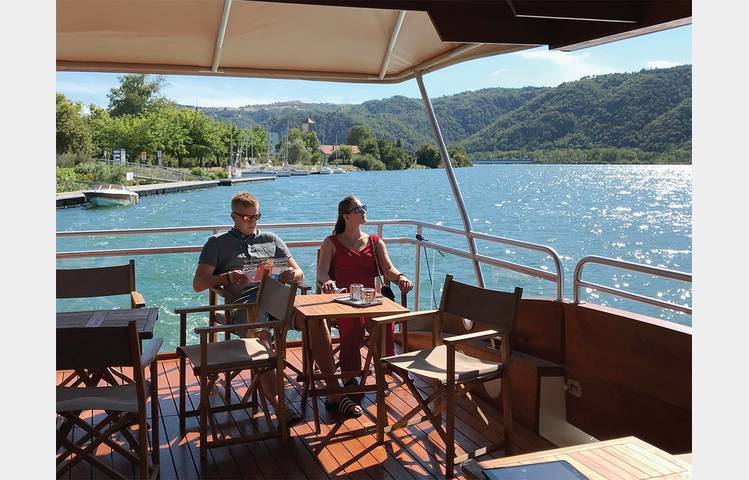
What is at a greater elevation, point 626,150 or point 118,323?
point 626,150

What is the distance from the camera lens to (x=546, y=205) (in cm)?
4653

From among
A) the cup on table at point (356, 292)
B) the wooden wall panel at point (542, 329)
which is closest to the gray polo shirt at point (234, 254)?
the cup on table at point (356, 292)

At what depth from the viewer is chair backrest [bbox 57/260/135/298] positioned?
154 inches

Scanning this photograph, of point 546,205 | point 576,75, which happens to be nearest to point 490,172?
point 546,205

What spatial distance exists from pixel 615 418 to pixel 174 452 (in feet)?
7.16

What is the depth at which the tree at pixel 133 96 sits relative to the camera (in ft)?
139

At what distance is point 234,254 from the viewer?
161 inches

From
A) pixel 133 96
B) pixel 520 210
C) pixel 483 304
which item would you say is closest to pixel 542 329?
pixel 483 304

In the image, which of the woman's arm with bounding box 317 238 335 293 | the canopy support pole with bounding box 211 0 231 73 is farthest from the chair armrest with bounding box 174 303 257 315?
the canopy support pole with bounding box 211 0 231 73

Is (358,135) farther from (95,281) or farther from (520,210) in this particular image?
(95,281)

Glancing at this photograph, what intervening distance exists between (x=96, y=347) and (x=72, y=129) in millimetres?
39830
